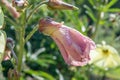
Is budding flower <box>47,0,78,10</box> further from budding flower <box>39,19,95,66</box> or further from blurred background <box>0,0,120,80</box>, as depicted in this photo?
blurred background <box>0,0,120,80</box>

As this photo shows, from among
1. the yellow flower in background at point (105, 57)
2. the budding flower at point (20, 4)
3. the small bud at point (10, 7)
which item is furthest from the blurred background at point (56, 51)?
the budding flower at point (20, 4)

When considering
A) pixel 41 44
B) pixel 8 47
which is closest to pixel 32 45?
pixel 41 44

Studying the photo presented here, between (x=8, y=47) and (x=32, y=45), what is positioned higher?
(x=8, y=47)

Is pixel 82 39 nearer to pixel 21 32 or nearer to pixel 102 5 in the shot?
pixel 21 32

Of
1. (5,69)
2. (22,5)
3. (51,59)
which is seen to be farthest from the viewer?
(51,59)

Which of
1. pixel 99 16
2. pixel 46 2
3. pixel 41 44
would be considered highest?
pixel 46 2

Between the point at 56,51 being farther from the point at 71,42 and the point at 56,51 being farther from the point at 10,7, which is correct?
the point at 71,42

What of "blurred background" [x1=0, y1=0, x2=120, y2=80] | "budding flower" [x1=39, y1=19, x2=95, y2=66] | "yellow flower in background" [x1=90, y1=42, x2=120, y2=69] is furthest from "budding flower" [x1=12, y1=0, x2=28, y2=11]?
"yellow flower in background" [x1=90, y1=42, x2=120, y2=69]
